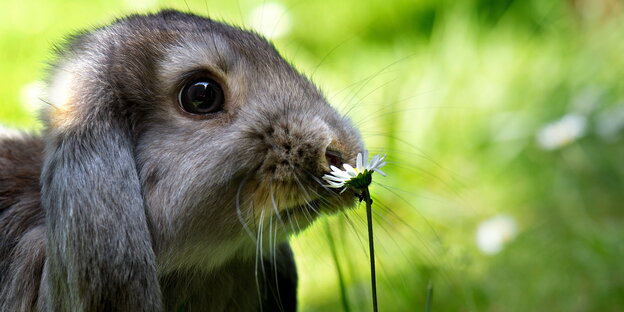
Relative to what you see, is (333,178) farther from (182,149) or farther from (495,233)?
(495,233)

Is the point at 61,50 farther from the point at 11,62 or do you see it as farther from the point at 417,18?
the point at 417,18

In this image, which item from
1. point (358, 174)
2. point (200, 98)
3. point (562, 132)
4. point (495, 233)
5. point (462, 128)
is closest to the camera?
point (358, 174)

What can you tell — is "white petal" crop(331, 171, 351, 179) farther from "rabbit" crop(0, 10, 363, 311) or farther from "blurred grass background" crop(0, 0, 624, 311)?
"blurred grass background" crop(0, 0, 624, 311)

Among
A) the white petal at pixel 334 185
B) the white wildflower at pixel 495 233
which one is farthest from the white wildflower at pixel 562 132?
the white petal at pixel 334 185

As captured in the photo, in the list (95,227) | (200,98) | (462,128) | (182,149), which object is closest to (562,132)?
(462,128)

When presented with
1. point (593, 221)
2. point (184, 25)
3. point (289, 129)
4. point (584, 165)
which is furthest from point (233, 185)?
point (584, 165)

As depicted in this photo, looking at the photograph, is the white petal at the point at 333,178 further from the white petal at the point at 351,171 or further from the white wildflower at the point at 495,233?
the white wildflower at the point at 495,233

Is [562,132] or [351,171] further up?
[562,132]

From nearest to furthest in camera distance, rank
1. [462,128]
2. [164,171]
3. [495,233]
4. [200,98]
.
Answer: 1. [164,171]
2. [200,98]
3. [495,233]
4. [462,128]
